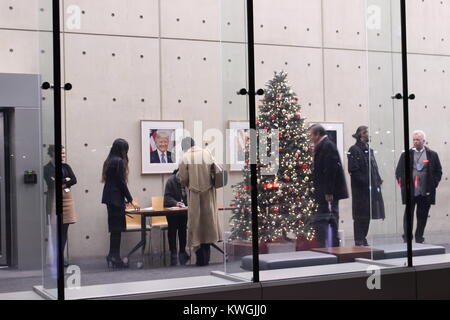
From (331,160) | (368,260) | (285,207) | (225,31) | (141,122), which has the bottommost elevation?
(368,260)

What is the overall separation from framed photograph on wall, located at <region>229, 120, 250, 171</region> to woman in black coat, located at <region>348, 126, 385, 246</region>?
1.50 metres

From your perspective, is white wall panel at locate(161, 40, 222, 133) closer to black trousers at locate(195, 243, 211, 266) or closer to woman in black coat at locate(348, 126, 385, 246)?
black trousers at locate(195, 243, 211, 266)

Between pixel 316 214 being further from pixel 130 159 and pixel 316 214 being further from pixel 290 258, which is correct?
pixel 130 159

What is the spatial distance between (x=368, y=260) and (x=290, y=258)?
773 mm

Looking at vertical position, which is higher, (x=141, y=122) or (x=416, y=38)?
(x=416, y=38)

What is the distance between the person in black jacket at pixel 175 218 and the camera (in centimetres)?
616

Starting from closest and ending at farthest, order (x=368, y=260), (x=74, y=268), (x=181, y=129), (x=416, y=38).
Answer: (x=74, y=268) < (x=368, y=260) < (x=416, y=38) < (x=181, y=129)

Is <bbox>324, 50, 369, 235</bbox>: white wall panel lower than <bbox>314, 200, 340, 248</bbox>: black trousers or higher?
higher

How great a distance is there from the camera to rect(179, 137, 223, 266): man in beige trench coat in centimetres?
604

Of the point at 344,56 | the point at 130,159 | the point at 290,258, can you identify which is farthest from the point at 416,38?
the point at 130,159

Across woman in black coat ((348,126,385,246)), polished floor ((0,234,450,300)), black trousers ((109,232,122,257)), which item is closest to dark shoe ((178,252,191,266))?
polished floor ((0,234,450,300))

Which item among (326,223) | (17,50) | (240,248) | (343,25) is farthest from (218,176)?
(17,50)

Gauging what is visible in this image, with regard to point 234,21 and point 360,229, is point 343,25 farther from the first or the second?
point 360,229

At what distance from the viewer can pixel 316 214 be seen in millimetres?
6656
